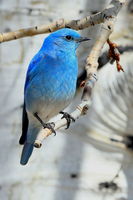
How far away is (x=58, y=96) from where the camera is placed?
2.60m

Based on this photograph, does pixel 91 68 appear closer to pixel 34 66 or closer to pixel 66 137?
pixel 34 66

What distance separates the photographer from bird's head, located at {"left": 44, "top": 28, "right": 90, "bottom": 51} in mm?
2586

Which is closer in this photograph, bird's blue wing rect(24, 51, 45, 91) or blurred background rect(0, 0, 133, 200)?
bird's blue wing rect(24, 51, 45, 91)

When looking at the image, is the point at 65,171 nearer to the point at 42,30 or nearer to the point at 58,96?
the point at 58,96

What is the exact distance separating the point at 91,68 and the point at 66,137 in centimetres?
99

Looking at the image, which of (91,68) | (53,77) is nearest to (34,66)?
(53,77)

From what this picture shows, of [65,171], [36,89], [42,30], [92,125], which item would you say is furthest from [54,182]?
[42,30]

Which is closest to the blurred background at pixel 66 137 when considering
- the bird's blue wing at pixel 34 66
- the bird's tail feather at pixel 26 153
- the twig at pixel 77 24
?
the bird's tail feather at pixel 26 153

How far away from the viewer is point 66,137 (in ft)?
10.5

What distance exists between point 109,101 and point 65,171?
0.36 meters

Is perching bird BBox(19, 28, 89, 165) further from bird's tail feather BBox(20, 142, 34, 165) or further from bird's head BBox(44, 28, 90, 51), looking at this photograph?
bird's tail feather BBox(20, 142, 34, 165)

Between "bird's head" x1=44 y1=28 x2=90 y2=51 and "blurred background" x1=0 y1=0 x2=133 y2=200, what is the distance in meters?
0.53

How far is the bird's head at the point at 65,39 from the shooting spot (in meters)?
2.59

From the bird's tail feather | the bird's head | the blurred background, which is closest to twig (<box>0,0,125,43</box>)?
the bird's head
